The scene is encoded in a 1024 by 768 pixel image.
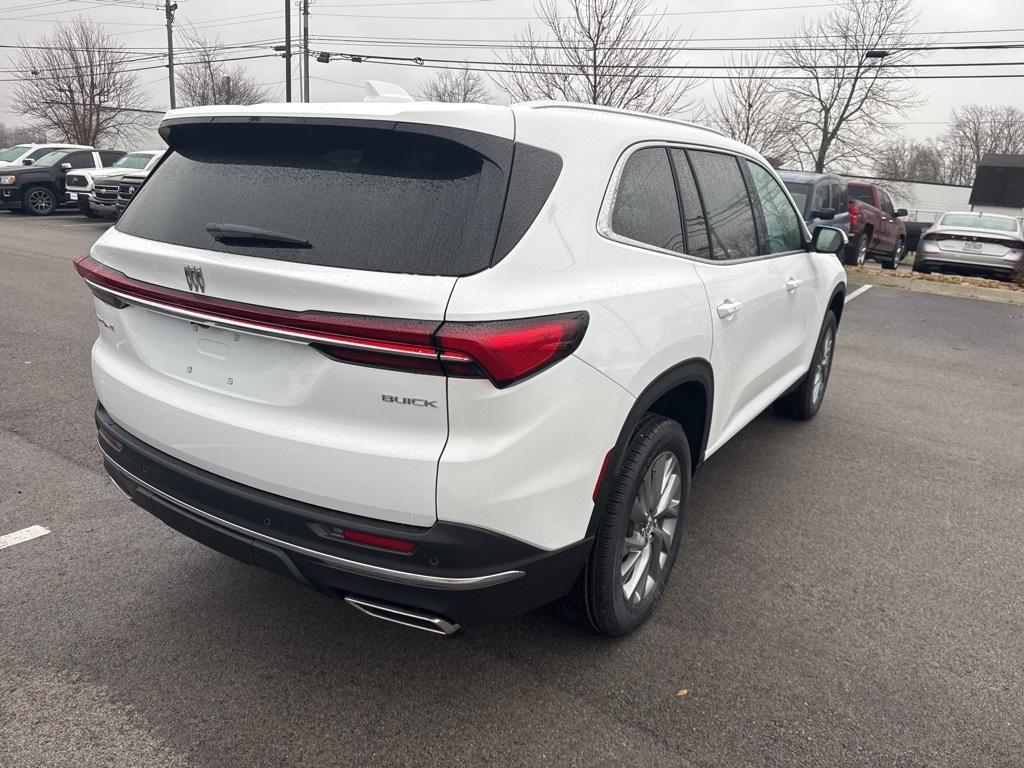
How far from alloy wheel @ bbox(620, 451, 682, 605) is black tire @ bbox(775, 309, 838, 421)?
2309 millimetres

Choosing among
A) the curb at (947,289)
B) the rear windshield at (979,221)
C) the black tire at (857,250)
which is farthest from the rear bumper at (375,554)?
the rear windshield at (979,221)

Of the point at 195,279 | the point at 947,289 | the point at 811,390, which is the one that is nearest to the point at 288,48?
the point at 947,289

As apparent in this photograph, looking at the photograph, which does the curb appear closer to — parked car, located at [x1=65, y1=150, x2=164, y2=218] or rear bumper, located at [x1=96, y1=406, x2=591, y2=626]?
rear bumper, located at [x1=96, y1=406, x2=591, y2=626]

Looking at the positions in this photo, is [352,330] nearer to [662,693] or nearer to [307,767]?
[307,767]

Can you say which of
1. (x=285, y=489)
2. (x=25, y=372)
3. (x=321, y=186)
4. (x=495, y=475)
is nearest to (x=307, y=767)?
(x=285, y=489)

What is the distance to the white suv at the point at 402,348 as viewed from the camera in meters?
1.98

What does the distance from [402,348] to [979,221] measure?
16518 millimetres

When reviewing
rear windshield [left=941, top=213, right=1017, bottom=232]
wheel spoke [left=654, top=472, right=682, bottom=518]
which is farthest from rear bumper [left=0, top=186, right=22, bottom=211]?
wheel spoke [left=654, top=472, right=682, bottom=518]

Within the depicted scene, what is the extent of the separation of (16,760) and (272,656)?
76 centimetres

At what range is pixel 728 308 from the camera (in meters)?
3.18

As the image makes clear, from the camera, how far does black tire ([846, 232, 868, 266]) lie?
13.5 meters

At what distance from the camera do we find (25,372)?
5.84m

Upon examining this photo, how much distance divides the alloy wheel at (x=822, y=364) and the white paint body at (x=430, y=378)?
9.60 feet

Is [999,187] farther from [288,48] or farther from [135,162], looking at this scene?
[135,162]
